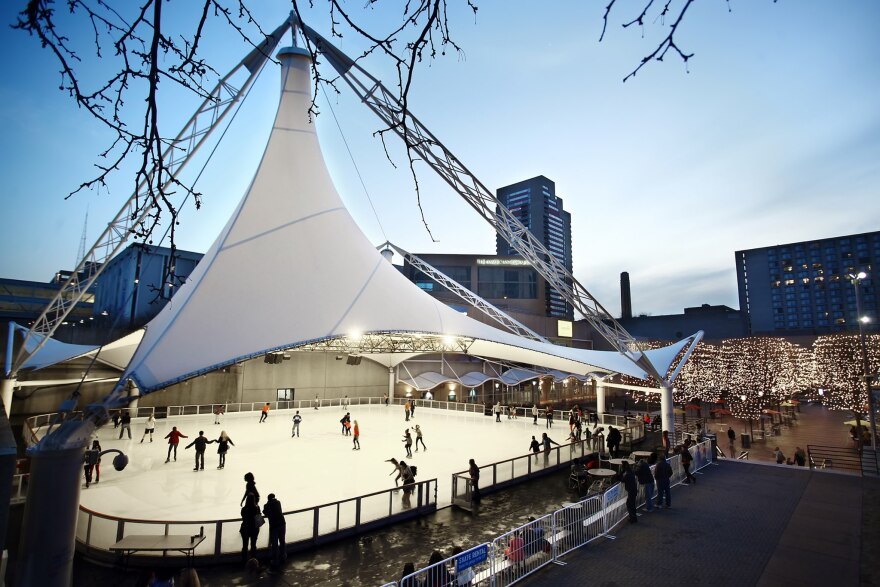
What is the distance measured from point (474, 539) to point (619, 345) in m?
12.5

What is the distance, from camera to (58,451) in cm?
573

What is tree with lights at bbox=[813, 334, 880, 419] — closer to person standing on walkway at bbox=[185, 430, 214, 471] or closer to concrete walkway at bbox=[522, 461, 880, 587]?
concrete walkway at bbox=[522, 461, 880, 587]

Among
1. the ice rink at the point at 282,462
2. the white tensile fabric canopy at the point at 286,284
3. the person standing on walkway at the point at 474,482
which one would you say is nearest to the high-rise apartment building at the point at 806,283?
the ice rink at the point at 282,462

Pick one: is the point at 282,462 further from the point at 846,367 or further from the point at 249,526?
the point at 846,367

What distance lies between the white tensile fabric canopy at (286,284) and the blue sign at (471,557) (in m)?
7.14

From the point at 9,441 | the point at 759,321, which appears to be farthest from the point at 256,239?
the point at 759,321

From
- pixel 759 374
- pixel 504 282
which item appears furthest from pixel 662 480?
pixel 504 282

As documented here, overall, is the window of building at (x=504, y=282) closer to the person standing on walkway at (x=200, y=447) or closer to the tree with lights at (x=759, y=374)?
the tree with lights at (x=759, y=374)

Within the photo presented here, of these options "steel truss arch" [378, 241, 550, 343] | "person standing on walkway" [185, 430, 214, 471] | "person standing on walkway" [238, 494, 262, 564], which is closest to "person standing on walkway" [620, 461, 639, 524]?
"person standing on walkway" [238, 494, 262, 564]

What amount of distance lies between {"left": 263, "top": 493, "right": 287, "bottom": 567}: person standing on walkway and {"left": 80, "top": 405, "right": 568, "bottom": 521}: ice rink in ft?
8.08

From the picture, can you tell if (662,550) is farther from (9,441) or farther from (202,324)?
(202,324)

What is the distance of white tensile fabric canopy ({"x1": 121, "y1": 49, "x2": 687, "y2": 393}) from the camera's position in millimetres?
10711

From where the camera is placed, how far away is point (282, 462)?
46.0 feet

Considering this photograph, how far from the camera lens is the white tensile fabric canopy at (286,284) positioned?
10711 millimetres
